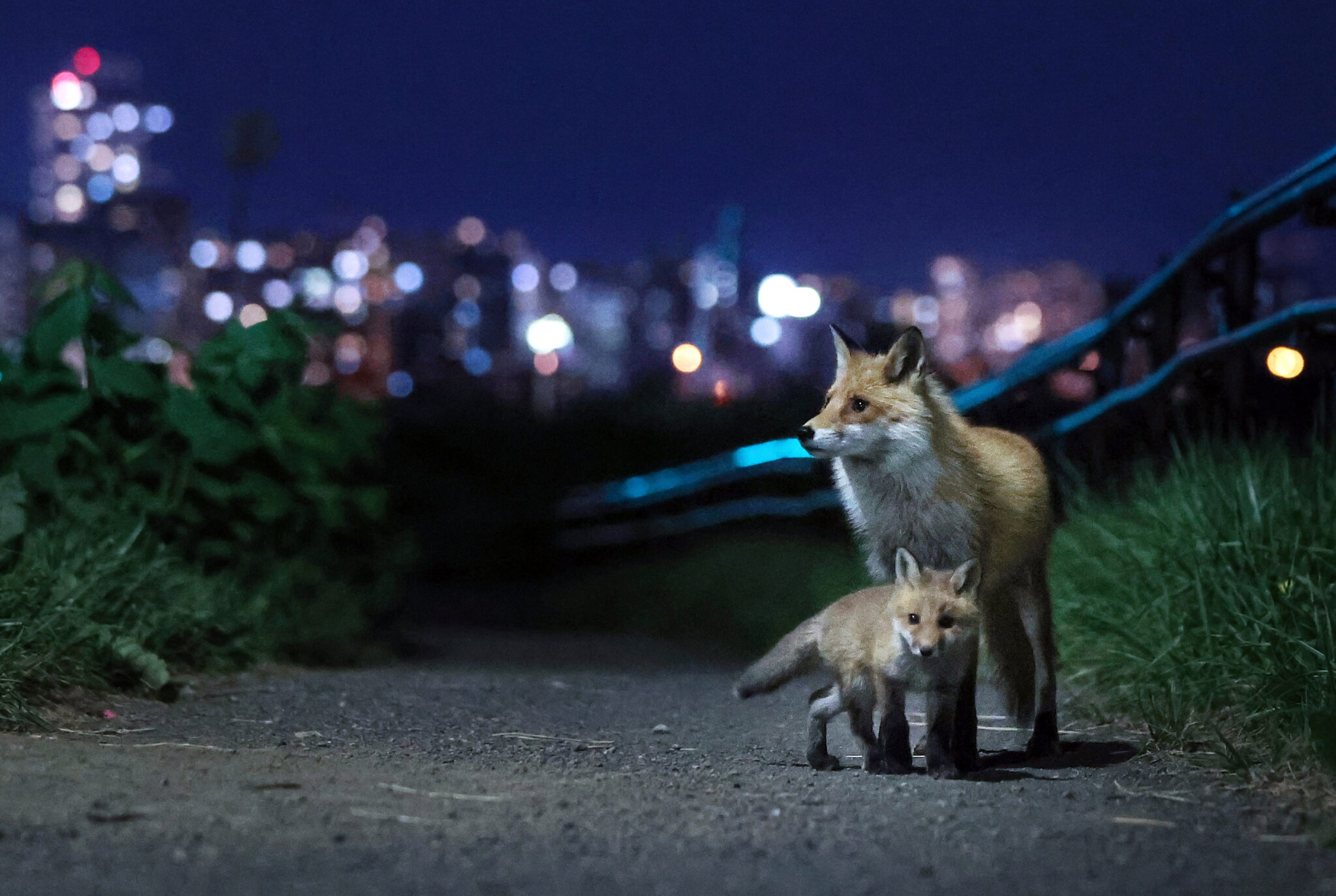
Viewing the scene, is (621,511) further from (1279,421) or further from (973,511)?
(973,511)

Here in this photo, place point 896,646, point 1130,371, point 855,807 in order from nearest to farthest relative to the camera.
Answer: point 855,807
point 896,646
point 1130,371

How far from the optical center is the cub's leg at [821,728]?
4199 millimetres

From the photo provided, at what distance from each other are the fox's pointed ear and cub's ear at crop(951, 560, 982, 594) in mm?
102

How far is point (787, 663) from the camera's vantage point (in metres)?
4.25

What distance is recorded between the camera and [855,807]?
11.6 ft

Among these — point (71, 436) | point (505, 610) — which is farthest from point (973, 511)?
point (505, 610)

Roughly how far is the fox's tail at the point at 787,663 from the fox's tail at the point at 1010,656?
22.0 inches

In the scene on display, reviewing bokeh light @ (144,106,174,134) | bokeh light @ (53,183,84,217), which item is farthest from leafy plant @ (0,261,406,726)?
bokeh light @ (53,183,84,217)

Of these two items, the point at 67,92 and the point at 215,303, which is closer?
the point at 215,303

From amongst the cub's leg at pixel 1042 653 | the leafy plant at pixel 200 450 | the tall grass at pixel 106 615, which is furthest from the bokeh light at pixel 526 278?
the cub's leg at pixel 1042 653

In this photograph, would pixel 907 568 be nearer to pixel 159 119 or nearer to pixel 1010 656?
pixel 1010 656

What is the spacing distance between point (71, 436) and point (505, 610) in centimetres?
677

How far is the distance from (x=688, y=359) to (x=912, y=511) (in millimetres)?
14446

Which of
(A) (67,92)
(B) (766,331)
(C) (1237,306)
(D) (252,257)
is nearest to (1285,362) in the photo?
(C) (1237,306)
